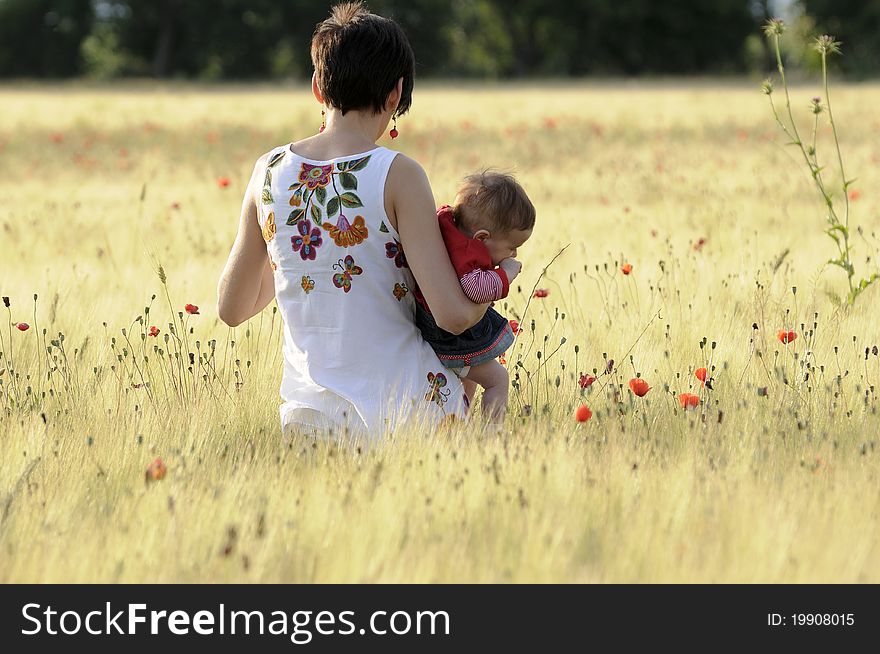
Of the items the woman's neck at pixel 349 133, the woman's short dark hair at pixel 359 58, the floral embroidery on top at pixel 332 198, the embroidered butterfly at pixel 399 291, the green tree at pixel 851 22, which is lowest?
the embroidered butterfly at pixel 399 291

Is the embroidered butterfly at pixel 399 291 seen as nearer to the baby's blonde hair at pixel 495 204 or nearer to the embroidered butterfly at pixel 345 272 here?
the embroidered butterfly at pixel 345 272

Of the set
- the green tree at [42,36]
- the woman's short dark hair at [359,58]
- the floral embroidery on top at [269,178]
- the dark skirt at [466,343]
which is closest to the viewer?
the woman's short dark hair at [359,58]

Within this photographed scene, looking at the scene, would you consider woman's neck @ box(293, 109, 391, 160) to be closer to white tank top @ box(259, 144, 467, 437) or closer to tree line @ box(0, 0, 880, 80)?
white tank top @ box(259, 144, 467, 437)

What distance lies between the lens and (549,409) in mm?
3744

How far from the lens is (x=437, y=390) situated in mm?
3525

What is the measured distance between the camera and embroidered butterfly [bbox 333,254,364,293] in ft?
11.3

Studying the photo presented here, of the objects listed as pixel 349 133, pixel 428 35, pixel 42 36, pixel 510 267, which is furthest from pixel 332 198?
pixel 42 36

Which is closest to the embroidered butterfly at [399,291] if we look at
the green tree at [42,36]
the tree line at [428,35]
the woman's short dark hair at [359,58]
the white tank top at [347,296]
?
the white tank top at [347,296]

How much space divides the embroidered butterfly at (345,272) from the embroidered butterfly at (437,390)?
348mm

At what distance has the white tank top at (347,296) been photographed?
3.40 m

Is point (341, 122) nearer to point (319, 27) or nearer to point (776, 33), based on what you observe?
point (319, 27)

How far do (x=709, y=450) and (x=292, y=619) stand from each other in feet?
4.45

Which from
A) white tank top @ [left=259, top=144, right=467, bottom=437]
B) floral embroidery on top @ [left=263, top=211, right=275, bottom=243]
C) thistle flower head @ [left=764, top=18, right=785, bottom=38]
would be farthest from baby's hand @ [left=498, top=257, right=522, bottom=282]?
thistle flower head @ [left=764, top=18, right=785, bottom=38]

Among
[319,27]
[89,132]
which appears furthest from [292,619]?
[89,132]
